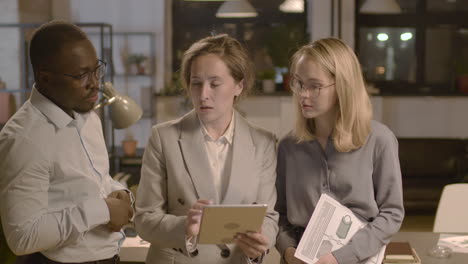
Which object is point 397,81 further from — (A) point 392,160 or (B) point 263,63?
(A) point 392,160

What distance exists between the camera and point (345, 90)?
193 centimetres

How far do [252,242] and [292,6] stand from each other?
6520 millimetres

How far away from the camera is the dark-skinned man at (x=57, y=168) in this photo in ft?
4.92

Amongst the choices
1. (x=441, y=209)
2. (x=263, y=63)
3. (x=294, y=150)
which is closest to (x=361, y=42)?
(x=263, y=63)

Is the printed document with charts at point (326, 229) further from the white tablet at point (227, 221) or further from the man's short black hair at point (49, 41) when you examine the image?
the man's short black hair at point (49, 41)

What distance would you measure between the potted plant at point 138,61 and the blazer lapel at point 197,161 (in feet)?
20.3

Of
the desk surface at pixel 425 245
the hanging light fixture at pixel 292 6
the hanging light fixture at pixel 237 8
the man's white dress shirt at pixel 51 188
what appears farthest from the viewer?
the hanging light fixture at pixel 292 6

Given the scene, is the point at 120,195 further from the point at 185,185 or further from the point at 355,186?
the point at 355,186

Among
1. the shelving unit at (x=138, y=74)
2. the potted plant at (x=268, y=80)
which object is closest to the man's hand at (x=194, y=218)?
the potted plant at (x=268, y=80)

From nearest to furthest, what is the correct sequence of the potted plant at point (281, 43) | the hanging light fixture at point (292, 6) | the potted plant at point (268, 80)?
the potted plant at point (268, 80)
the potted plant at point (281, 43)
the hanging light fixture at point (292, 6)

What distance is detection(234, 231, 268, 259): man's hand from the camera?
172 cm

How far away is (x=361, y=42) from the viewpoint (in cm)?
794

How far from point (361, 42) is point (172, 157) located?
6486mm

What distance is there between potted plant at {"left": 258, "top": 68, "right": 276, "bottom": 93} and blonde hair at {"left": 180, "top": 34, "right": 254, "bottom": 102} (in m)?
5.76
